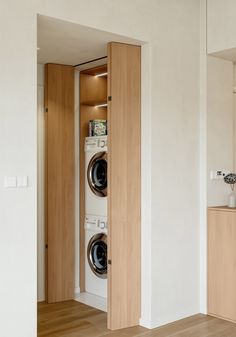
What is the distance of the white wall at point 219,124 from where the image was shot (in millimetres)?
4211

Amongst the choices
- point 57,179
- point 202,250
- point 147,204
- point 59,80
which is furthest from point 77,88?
point 202,250

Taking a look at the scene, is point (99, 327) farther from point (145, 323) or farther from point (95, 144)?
point (95, 144)

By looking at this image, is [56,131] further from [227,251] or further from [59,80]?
[227,251]

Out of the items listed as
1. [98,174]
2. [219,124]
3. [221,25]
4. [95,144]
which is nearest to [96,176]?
[98,174]

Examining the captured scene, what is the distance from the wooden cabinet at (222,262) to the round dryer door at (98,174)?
111 cm

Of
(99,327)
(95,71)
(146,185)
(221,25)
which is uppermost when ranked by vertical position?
(221,25)

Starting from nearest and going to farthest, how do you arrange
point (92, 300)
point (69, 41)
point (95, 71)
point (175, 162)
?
1. point (69, 41)
2. point (175, 162)
3. point (92, 300)
4. point (95, 71)

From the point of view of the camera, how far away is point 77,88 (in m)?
4.82

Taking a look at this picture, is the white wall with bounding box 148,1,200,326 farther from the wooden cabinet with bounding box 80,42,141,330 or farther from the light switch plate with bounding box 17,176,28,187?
the light switch plate with bounding box 17,176,28,187

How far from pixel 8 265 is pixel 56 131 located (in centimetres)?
198

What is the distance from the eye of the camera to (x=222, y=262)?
13.2ft

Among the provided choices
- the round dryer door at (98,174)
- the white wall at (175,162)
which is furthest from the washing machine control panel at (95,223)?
the white wall at (175,162)

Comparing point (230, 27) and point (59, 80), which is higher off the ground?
point (230, 27)

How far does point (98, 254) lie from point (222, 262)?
132 centimetres
